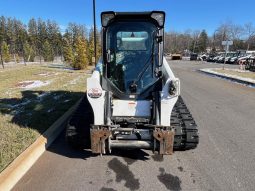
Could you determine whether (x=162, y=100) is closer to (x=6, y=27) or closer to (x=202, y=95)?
(x=202, y=95)

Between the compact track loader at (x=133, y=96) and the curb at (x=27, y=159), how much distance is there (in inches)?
25.4

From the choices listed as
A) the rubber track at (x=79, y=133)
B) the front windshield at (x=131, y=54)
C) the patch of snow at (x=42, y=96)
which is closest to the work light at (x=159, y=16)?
the front windshield at (x=131, y=54)

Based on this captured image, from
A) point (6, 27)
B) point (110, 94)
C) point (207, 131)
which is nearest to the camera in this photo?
point (110, 94)

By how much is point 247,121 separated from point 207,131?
5.58 ft

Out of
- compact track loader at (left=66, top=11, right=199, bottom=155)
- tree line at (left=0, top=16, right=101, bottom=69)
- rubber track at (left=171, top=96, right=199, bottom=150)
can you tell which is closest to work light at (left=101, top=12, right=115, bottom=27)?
compact track loader at (left=66, top=11, right=199, bottom=155)

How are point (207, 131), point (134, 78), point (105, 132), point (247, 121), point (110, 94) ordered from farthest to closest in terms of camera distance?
point (247, 121) → point (207, 131) → point (134, 78) → point (110, 94) → point (105, 132)

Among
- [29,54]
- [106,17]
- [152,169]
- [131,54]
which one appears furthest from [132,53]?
[29,54]

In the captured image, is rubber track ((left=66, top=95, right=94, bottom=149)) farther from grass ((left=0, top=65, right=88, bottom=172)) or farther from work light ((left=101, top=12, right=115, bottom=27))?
work light ((left=101, top=12, right=115, bottom=27))

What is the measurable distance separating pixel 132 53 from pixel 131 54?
3cm

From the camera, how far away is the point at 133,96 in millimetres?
4980

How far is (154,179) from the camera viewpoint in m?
4.06

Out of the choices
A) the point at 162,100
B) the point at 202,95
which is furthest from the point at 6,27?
the point at 162,100

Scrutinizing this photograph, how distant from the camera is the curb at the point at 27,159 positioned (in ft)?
12.4

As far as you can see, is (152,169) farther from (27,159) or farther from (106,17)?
(106,17)
